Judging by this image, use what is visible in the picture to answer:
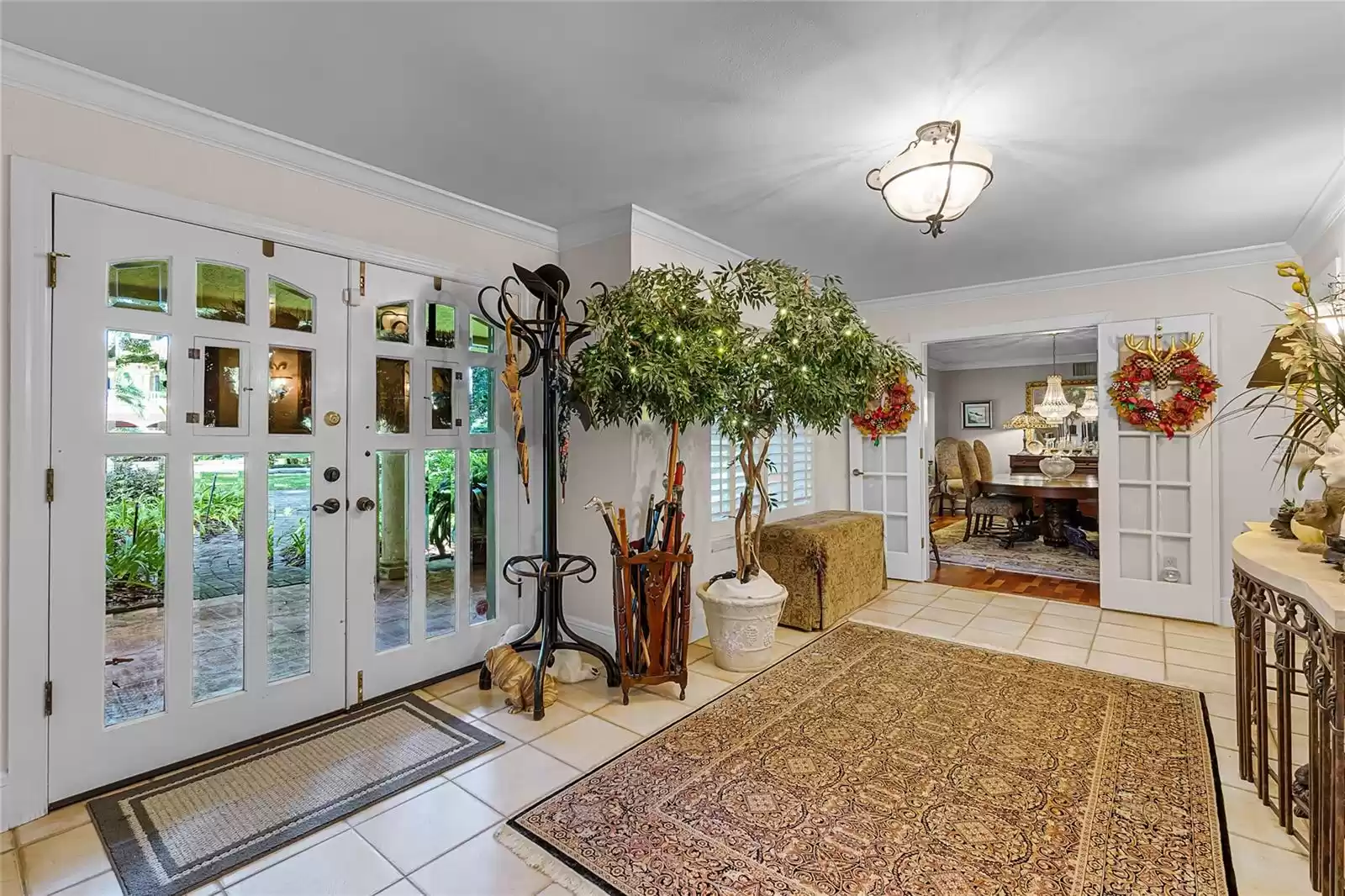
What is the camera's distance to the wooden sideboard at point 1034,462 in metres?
8.01

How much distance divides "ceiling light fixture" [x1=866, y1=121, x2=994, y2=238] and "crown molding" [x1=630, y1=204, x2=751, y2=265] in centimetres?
134

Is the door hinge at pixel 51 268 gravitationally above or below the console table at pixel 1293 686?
above

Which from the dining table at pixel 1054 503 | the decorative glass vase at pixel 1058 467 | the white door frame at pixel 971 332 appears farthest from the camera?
the decorative glass vase at pixel 1058 467

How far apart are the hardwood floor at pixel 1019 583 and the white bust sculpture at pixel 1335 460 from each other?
3339 mm

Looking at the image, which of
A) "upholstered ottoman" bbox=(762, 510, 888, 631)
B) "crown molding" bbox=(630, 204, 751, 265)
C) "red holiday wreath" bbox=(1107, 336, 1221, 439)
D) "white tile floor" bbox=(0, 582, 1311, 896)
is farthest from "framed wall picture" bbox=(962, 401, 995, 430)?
"crown molding" bbox=(630, 204, 751, 265)

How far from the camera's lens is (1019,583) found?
5.20 metres

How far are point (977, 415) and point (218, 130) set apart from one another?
31.9ft

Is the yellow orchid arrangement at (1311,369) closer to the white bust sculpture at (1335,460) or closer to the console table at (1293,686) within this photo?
the white bust sculpture at (1335,460)

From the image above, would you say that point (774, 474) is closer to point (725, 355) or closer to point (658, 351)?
point (725, 355)

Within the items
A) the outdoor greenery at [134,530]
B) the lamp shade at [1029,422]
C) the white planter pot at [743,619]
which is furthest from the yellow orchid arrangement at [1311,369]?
the lamp shade at [1029,422]

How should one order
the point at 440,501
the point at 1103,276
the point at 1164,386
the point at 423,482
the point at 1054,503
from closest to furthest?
the point at 423,482
the point at 440,501
the point at 1164,386
the point at 1103,276
the point at 1054,503

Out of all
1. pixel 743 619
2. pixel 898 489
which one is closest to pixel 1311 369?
pixel 743 619

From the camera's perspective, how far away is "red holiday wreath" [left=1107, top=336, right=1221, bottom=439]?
159 inches

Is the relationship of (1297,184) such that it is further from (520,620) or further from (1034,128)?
(520,620)
